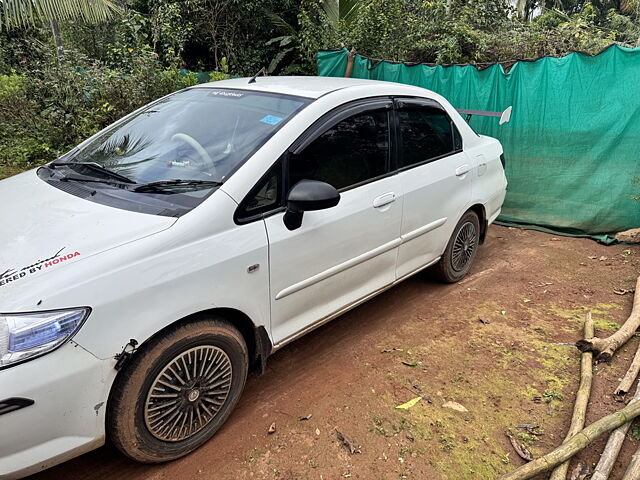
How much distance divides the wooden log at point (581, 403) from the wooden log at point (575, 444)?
0.04m

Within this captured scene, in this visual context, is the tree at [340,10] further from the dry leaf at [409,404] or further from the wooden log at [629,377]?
the dry leaf at [409,404]

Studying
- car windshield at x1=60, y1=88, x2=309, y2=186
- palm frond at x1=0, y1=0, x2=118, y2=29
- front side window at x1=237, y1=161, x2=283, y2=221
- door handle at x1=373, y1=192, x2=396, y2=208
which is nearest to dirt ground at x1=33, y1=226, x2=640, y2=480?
door handle at x1=373, y1=192, x2=396, y2=208

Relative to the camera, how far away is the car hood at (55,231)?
194 cm

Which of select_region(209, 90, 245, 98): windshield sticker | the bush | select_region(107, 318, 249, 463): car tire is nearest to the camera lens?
select_region(107, 318, 249, 463): car tire

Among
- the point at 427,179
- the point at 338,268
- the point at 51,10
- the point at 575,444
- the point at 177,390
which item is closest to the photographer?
the point at 177,390

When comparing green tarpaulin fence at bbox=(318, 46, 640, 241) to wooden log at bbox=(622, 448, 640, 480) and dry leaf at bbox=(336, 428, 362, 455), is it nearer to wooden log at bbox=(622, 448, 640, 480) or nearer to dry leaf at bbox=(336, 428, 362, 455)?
wooden log at bbox=(622, 448, 640, 480)

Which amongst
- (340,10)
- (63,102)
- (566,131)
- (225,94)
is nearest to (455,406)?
(225,94)

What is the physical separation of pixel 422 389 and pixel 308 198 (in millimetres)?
1500

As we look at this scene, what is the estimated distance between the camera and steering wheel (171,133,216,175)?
2596 mm

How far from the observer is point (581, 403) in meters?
2.79

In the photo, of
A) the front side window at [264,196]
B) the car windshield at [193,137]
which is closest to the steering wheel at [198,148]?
the car windshield at [193,137]

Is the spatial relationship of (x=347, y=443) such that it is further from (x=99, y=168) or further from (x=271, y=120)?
(x=99, y=168)

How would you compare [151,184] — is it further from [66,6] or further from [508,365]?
[66,6]

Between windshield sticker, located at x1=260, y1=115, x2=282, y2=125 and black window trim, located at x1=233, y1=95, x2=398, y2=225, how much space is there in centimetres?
17
